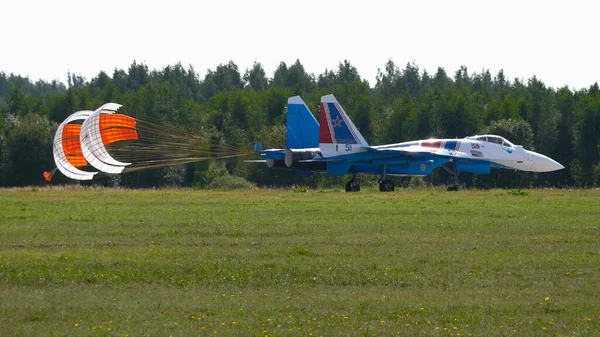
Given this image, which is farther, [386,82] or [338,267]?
[386,82]

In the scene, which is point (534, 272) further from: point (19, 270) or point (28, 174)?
point (28, 174)

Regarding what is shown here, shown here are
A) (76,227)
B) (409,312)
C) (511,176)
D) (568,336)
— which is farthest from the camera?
(511,176)

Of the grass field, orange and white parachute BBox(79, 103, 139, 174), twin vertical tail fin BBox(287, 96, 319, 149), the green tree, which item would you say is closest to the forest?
the green tree

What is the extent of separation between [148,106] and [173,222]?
172 feet

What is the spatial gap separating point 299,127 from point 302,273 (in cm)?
2569

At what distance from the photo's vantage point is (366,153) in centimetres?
3931

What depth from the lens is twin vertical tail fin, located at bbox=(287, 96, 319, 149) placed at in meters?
40.8

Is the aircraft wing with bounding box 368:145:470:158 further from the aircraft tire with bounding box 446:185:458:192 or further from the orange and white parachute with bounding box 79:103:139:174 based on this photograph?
the orange and white parachute with bounding box 79:103:139:174

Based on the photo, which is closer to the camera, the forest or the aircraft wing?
the aircraft wing

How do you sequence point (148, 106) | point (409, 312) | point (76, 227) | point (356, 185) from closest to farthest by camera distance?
point (409, 312) → point (76, 227) → point (356, 185) → point (148, 106)

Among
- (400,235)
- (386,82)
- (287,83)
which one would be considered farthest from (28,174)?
(386,82)

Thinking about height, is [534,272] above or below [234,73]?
below

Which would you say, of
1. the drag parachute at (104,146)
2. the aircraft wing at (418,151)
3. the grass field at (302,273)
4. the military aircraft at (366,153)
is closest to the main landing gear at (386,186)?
the military aircraft at (366,153)

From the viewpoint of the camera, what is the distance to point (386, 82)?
445ft
